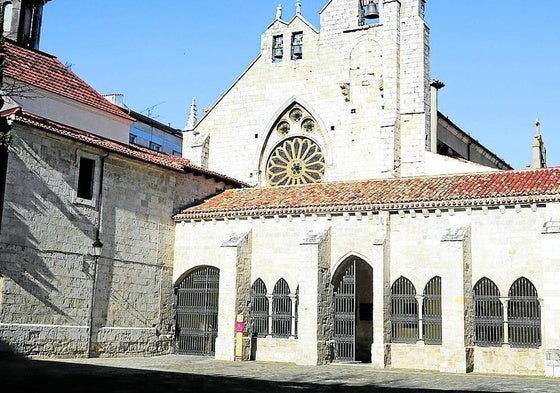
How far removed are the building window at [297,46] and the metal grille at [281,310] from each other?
1386cm

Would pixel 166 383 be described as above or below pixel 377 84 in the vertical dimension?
below

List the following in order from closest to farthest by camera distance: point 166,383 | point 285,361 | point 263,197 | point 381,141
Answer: point 166,383 < point 285,361 < point 263,197 < point 381,141

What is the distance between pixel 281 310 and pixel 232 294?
5.85 ft

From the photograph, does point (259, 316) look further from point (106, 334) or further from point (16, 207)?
point (16, 207)

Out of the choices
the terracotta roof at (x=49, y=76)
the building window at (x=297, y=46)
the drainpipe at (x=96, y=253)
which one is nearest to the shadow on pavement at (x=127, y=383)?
the drainpipe at (x=96, y=253)

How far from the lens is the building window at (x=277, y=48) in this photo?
117 feet

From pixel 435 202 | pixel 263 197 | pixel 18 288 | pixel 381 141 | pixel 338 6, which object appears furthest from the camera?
pixel 338 6

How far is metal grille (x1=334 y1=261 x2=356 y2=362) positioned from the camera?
79.5 ft

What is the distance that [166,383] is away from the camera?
49.3 ft

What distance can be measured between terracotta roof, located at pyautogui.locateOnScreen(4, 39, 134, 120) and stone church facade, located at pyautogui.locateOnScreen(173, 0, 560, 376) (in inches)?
228

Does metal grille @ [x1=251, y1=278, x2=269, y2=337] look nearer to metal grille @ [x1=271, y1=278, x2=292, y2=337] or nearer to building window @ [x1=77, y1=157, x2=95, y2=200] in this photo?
metal grille @ [x1=271, y1=278, x2=292, y2=337]

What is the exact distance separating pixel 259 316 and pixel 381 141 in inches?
404

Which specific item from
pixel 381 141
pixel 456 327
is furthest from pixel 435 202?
pixel 381 141

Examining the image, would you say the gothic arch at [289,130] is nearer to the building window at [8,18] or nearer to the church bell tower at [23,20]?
the church bell tower at [23,20]
